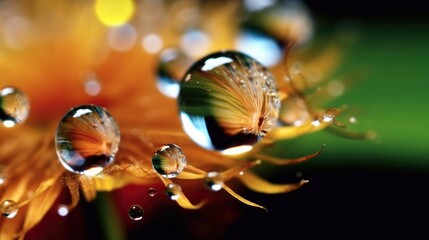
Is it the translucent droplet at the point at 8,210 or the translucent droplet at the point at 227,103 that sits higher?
the translucent droplet at the point at 227,103

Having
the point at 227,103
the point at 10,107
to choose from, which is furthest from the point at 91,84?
the point at 227,103

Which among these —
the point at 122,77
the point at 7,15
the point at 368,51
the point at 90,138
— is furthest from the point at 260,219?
Result: the point at 368,51

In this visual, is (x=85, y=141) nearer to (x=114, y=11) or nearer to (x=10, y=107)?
(x=10, y=107)

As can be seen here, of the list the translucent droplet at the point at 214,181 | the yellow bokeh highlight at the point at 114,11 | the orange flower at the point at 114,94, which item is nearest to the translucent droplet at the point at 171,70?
the orange flower at the point at 114,94

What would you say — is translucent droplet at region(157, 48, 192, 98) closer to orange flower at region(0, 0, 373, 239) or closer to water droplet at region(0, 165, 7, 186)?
orange flower at region(0, 0, 373, 239)

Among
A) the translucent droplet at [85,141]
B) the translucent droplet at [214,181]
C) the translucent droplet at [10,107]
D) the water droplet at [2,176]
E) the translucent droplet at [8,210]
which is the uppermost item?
the translucent droplet at [214,181]

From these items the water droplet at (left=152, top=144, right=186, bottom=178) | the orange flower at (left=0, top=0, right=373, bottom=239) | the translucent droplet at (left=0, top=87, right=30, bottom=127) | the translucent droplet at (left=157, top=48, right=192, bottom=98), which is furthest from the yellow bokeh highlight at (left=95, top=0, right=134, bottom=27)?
the water droplet at (left=152, top=144, right=186, bottom=178)

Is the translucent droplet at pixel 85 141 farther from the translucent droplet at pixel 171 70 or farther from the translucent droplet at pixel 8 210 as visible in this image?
the translucent droplet at pixel 171 70
